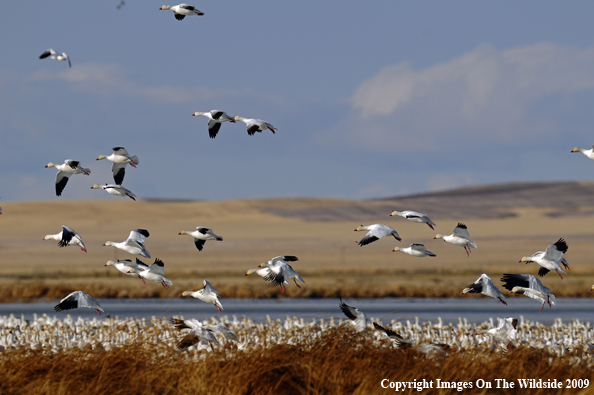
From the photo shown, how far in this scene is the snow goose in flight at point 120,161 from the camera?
15180mm

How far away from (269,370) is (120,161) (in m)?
5.36

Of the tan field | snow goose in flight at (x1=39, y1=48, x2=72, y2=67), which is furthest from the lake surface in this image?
snow goose in flight at (x1=39, y1=48, x2=72, y2=67)

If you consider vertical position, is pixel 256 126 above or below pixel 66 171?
above

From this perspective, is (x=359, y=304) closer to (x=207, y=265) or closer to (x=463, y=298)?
(x=463, y=298)

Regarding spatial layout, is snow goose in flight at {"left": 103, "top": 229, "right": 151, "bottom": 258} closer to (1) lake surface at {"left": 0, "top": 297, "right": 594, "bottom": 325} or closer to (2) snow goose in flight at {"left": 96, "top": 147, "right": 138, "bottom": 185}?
(2) snow goose in flight at {"left": 96, "top": 147, "right": 138, "bottom": 185}

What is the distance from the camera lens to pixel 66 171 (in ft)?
51.3

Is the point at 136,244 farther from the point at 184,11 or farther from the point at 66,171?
the point at 184,11

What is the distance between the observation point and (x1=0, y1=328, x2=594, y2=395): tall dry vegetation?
11.8 meters

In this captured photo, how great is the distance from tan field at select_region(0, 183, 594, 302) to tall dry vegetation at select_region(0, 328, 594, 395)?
34.9 m

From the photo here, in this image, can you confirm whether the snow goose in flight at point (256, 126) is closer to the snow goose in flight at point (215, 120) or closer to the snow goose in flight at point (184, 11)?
the snow goose in flight at point (215, 120)

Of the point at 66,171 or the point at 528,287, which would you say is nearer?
the point at 528,287

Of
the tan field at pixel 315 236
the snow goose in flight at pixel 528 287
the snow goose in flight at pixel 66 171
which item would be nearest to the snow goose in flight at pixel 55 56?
the snow goose in flight at pixel 66 171

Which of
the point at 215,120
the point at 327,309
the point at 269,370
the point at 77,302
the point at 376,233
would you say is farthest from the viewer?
the point at 327,309

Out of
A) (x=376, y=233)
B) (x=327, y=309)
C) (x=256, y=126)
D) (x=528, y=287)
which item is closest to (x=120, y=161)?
(x=256, y=126)
